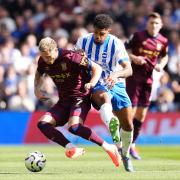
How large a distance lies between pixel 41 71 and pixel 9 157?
3.73 metres

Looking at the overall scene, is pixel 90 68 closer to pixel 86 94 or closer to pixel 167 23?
pixel 86 94

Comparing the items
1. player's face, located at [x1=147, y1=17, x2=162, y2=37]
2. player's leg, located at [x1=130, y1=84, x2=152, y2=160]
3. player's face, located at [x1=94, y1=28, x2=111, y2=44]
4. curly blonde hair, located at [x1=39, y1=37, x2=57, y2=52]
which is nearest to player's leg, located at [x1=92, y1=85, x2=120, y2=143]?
player's face, located at [x1=94, y1=28, x2=111, y2=44]

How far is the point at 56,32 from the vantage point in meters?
21.1

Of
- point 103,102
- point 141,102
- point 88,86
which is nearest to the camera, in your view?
point 88,86

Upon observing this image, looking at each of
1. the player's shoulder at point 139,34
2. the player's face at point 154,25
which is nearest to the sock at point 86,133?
the player's shoulder at point 139,34

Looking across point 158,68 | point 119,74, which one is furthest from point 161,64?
point 119,74

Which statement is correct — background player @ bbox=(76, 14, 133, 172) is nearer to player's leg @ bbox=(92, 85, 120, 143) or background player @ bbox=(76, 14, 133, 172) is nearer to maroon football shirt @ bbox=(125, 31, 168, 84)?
player's leg @ bbox=(92, 85, 120, 143)

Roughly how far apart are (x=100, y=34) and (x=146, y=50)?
3471mm

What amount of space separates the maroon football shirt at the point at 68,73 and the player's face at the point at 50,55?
102 millimetres

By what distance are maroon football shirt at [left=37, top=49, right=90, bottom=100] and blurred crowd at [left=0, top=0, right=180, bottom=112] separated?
7486 mm

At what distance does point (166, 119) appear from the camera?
19297 mm

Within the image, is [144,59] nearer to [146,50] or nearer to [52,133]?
[146,50]

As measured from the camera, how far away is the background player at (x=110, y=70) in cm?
1080

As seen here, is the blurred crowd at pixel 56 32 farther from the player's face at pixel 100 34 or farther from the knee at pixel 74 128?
the knee at pixel 74 128
